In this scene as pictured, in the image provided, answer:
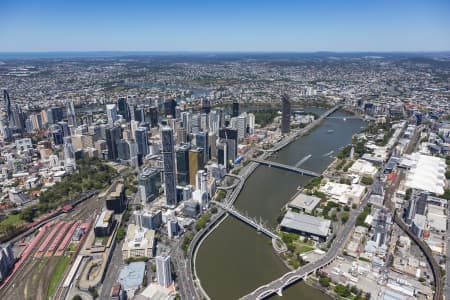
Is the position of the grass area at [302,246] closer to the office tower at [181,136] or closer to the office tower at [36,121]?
the office tower at [181,136]

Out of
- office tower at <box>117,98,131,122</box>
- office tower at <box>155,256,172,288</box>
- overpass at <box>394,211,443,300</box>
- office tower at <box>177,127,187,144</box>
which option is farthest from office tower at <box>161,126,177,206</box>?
office tower at <box>117,98,131,122</box>

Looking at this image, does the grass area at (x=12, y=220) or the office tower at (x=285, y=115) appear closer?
the grass area at (x=12, y=220)

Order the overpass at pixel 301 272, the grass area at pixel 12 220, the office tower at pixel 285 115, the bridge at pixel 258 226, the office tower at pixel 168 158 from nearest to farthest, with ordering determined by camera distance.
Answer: the overpass at pixel 301 272
the bridge at pixel 258 226
the grass area at pixel 12 220
the office tower at pixel 168 158
the office tower at pixel 285 115

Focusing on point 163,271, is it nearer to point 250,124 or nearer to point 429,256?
point 429,256

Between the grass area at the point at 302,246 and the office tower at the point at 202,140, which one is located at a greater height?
the office tower at the point at 202,140

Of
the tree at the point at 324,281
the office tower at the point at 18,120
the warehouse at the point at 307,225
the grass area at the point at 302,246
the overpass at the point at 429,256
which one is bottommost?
the grass area at the point at 302,246

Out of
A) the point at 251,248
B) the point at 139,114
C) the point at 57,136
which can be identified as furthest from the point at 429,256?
the point at 57,136

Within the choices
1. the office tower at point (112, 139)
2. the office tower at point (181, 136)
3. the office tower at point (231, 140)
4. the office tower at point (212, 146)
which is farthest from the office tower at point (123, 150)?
the office tower at point (231, 140)

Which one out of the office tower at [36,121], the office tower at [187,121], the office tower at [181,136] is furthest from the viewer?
the office tower at [36,121]
